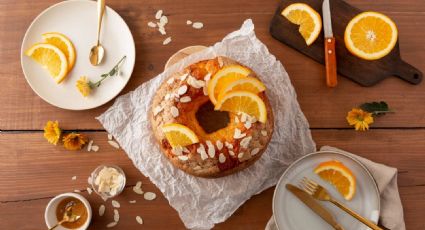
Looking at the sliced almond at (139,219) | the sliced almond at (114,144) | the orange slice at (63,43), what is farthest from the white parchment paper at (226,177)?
the orange slice at (63,43)

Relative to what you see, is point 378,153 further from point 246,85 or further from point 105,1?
point 105,1

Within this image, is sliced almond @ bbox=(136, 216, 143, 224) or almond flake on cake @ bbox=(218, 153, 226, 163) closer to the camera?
almond flake on cake @ bbox=(218, 153, 226, 163)

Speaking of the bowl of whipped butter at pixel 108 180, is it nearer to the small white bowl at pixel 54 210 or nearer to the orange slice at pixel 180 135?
the small white bowl at pixel 54 210

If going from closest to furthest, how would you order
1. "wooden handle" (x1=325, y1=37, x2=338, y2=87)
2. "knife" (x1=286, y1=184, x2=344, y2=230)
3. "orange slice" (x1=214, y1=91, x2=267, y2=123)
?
"orange slice" (x1=214, y1=91, x2=267, y2=123)
"knife" (x1=286, y1=184, x2=344, y2=230)
"wooden handle" (x1=325, y1=37, x2=338, y2=87)

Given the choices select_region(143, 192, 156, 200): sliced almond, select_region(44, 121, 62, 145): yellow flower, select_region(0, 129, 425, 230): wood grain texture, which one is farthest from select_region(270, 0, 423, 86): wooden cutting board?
select_region(44, 121, 62, 145): yellow flower

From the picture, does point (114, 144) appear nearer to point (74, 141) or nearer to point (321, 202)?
point (74, 141)

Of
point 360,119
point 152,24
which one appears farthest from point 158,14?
point 360,119

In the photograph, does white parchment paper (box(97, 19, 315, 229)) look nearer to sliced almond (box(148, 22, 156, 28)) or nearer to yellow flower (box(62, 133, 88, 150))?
yellow flower (box(62, 133, 88, 150))

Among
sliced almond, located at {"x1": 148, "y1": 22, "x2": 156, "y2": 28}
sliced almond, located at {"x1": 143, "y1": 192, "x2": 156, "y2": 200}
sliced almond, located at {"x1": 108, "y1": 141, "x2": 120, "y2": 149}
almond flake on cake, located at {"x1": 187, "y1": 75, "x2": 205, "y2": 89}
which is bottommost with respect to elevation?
sliced almond, located at {"x1": 143, "y1": 192, "x2": 156, "y2": 200}
